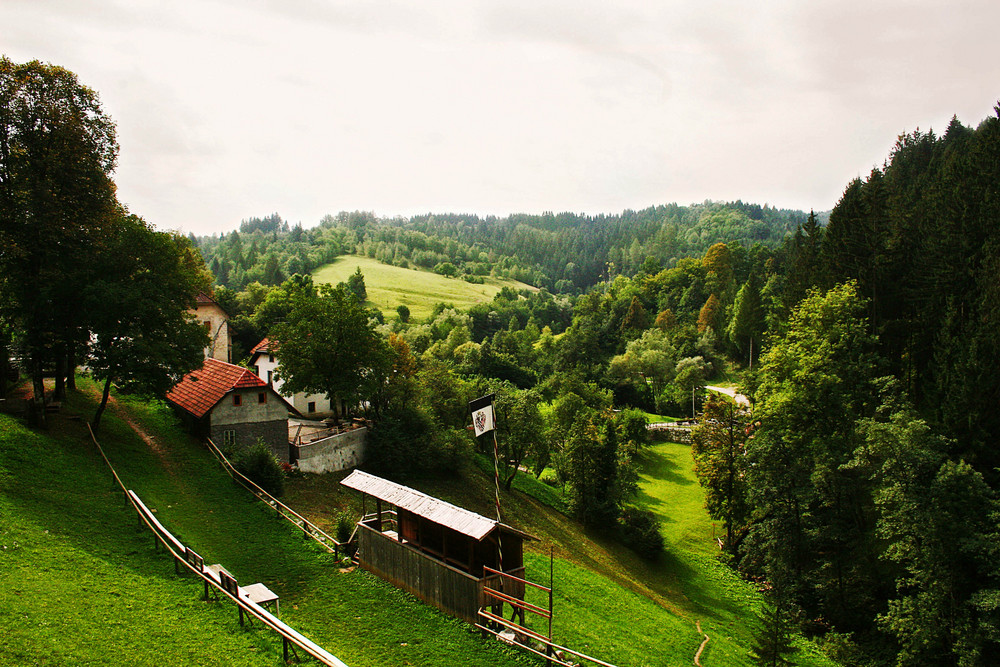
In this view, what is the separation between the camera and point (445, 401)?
4659 centimetres

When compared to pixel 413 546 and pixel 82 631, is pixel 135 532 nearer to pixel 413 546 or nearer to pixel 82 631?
pixel 82 631

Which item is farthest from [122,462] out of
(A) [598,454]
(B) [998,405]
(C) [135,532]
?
(B) [998,405]

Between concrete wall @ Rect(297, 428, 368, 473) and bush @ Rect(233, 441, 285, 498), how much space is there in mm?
4312

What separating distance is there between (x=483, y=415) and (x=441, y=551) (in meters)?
4.64

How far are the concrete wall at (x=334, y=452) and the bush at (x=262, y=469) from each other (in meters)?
4.31

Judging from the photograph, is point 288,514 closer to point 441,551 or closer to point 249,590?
point 249,590

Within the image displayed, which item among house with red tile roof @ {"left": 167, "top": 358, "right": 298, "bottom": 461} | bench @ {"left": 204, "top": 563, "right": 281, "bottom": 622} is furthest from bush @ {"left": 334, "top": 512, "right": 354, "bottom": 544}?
house with red tile roof @ {"left": 167, "top": 358, "right": 298, "bottom": 461}

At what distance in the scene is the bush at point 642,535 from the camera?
126 ft

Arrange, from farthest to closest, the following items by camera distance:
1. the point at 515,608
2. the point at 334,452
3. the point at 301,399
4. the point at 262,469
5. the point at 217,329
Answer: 1. the point at 217,329
2. the point at 301,399
3. the point at 334,452
4. the point at 262,469
5. the point at 515,608

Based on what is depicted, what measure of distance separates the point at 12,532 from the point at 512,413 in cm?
3305

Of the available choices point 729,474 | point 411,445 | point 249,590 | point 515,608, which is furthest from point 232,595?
point 729,474

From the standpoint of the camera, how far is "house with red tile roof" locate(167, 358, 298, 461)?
31.3 metres

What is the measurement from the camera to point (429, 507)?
1853cm

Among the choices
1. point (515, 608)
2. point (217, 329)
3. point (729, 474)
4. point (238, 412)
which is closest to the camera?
point (515, 608)
